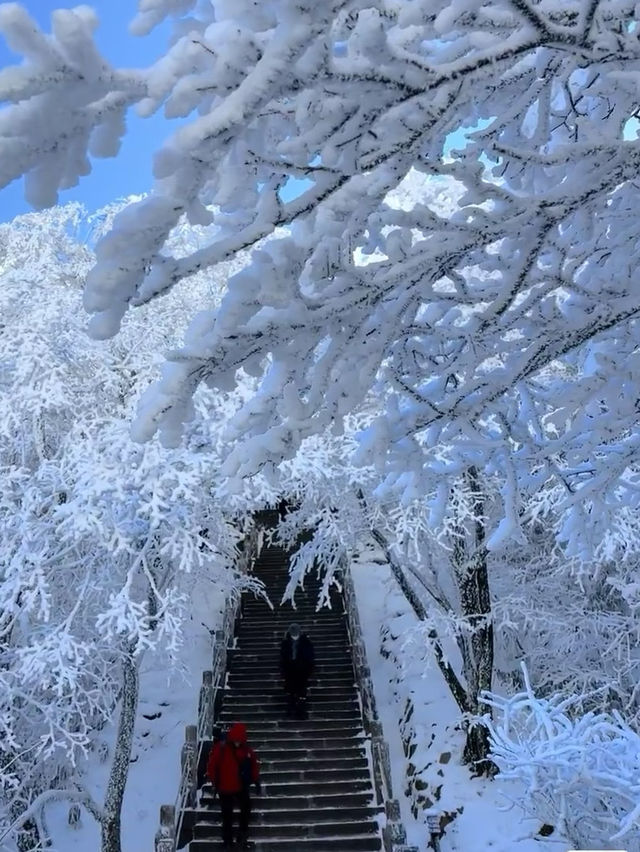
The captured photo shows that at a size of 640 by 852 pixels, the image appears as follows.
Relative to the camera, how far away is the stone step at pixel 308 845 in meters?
8.86

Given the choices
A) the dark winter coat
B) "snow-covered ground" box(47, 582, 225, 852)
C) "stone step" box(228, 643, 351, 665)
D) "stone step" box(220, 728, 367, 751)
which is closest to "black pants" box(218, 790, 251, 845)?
"snow-covered ground" box(47, 582, 225, 852)

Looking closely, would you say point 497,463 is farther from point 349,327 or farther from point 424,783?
point 424,783

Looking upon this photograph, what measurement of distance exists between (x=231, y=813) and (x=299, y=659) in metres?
3.40

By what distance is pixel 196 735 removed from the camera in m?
10.5

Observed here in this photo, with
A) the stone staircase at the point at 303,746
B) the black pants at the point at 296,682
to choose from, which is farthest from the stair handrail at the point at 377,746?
the black pants at the point at 296,682

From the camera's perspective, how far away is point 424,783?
10.2 metres

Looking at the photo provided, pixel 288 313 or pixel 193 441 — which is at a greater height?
pixel 193 441

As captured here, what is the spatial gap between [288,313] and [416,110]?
2.35 ft

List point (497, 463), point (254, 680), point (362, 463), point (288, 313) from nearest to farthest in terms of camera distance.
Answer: point (288, 313)
point (362, 463)
point (497, 463)
point (254, 680)

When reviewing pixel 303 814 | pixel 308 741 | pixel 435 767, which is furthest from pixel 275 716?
pixel 435 767

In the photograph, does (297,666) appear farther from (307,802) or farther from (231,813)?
(231,813)

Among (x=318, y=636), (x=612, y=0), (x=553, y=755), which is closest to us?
(x=612, y=0)

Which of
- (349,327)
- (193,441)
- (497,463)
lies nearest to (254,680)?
(193,441)

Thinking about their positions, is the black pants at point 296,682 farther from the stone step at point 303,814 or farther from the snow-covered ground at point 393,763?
the stone step at point 303,814
